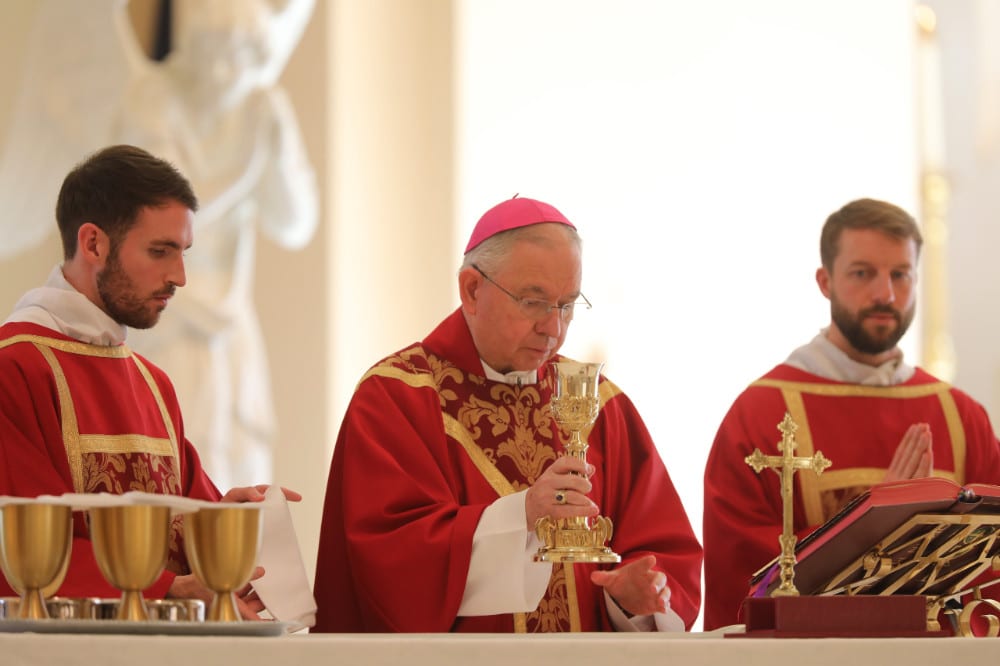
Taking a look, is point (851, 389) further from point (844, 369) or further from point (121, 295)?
point (121, 295)

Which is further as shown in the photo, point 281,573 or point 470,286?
point 470,286

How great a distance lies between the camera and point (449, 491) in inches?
169

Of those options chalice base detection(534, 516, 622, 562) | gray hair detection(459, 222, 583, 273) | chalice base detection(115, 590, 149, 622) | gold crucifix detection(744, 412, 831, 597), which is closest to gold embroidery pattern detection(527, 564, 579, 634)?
chalice base detection(534, 516, 622, 562)

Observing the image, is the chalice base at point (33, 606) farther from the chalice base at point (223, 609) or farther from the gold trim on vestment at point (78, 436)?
the gold trim on vestment at point (78, 436)

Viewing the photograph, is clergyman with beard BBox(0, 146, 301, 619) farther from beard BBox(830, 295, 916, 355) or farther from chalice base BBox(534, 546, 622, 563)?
beard BBox(830, 295, 916, 355)

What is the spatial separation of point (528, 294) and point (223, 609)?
1.63 meters

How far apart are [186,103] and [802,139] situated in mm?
4352

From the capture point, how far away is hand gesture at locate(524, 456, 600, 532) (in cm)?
362

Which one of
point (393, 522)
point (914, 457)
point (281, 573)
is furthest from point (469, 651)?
point (914, 457)

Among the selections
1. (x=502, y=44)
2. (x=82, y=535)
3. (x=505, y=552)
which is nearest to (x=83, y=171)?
(x=82, y=535)

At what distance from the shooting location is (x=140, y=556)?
285 cm

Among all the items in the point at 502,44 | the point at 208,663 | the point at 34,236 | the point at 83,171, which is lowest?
the point at 208,663

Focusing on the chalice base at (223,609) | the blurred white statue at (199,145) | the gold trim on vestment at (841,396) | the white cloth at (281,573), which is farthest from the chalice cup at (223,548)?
the blurred white statue at (199,145)

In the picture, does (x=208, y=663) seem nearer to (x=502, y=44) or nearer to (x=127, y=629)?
(x=127, y=629)
